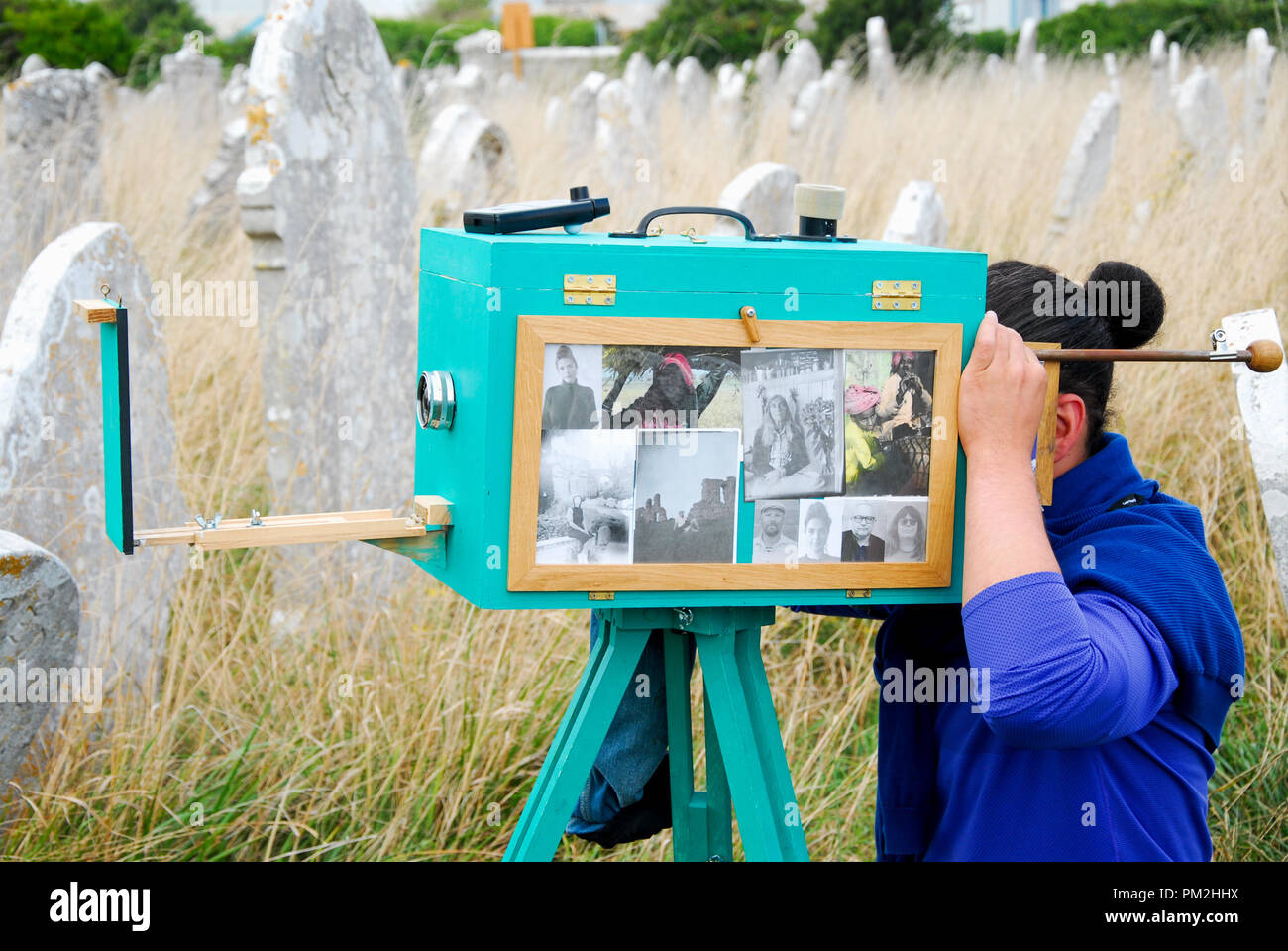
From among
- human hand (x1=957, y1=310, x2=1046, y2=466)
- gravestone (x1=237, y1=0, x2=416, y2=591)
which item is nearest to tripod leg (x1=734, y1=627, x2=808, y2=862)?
human hand (x1=957, y1=310, x2=1046, y2=466)

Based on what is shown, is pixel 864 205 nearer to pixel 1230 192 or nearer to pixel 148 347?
pixel 1230 192

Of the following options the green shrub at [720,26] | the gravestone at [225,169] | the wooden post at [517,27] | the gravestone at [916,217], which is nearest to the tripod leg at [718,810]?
the gravestone at [916,217]

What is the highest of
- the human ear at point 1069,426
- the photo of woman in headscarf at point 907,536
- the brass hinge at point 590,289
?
the brass hinge at point 590,289

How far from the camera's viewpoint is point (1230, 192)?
5680 millimetres

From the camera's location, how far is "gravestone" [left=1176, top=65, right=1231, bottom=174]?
7719 mm

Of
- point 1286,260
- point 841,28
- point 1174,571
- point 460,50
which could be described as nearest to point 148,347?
point 1174,571

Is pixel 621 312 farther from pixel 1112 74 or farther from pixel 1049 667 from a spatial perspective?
pixel 1112 74

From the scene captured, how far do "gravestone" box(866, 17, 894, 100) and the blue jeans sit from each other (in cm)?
951

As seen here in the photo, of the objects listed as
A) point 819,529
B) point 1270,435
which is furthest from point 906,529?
point 1270,435

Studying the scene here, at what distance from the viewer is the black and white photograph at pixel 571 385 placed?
1431 millimetres

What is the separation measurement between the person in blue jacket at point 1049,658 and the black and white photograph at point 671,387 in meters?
0.29

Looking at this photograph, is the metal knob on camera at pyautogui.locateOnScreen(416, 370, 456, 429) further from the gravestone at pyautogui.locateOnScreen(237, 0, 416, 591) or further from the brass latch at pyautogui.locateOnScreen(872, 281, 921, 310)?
the gravestone at pyautogui.locateOnScreen(237, 0, 416, 591)

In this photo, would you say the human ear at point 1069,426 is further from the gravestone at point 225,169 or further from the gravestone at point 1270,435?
the gravestone at point 225,169
